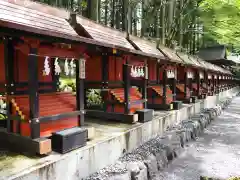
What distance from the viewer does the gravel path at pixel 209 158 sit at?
668 centimetres

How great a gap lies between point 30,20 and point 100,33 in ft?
8.32

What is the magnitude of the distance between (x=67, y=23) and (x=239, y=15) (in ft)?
58.8

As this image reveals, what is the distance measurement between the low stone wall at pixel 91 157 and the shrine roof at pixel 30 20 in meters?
2.33

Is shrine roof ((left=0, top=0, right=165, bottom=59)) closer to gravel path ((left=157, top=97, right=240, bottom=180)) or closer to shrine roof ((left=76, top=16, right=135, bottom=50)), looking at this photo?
shrine roof ((left=76, top=16, right=135, bottom=50))

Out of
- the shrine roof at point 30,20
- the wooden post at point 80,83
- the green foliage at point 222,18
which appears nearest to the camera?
the shrine roof at point 30,20

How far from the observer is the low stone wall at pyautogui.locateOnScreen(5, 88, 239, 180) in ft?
13.8

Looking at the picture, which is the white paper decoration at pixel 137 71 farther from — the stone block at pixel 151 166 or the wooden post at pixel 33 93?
the wooden post at pixel 33 93

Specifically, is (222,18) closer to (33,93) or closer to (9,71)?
(9,71)

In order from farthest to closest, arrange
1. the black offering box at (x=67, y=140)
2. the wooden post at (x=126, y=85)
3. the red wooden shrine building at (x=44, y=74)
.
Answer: the wooden post at (x=126, y=85)
the black offering box at (x=67, y=140)
the red wooden shrine building at (x=44, y=74)

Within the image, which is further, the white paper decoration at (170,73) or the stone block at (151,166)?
the white paper decoration at (170,73)

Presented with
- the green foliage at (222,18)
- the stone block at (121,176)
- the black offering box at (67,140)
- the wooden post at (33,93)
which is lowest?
the stone block at (121,176)

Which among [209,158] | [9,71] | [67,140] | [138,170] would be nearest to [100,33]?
[9,71]

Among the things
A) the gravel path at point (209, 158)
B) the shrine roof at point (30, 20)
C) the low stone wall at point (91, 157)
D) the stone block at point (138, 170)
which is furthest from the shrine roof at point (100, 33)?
the gravel path at point (209, 158)

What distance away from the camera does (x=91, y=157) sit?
5.41 metres
